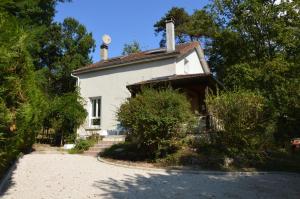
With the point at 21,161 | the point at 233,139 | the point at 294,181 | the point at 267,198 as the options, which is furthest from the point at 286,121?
the point at 21,161

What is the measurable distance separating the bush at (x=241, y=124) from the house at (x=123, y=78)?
669 cm

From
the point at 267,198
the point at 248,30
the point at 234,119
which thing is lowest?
the point at 267,198

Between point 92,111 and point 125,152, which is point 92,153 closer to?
point 125,152

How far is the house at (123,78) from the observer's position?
2176cm

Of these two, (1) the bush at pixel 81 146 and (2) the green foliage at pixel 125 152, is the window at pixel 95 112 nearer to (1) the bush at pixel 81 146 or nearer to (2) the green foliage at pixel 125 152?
(1) the bush at pixel 81 146

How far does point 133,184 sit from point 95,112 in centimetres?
1626

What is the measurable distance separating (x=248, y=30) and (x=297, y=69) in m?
5.16

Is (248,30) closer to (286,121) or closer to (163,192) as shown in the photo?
(286,121)

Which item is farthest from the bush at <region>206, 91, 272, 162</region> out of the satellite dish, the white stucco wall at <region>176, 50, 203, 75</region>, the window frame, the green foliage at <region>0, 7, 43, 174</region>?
the satellite dish

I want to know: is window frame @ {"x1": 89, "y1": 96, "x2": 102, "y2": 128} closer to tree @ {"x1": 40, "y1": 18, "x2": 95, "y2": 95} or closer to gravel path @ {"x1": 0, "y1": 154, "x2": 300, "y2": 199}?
gravel path @ {"x1": 0, "y1": 154, "x2": 300, "y2": 199}

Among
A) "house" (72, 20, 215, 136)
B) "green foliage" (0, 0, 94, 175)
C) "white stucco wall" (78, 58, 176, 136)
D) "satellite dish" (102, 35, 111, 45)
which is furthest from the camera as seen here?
"satellite dish" (102, 35, 111, 45)

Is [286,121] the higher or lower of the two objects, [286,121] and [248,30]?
the lower

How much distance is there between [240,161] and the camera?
1251cm

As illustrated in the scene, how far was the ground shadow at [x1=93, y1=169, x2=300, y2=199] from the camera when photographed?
788cm
